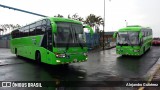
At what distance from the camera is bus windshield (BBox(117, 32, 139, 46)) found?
2134 cm

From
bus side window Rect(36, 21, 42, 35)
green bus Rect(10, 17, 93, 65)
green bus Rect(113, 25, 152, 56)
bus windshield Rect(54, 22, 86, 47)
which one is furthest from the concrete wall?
bus windshield Rect(54, 22, 86, 47)

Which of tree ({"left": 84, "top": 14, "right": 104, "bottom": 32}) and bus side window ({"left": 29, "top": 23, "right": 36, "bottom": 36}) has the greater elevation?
tree ({"left": 84, "top": 14, "right": 104, "bottom": 32})

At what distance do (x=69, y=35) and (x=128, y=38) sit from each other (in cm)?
1034

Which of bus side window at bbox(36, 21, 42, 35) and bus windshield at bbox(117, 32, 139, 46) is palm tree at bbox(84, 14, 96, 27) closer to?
bus windshield at bbox(117, 32, 139, 46)

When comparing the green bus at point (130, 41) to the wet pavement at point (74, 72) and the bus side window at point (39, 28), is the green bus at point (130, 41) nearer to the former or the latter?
the wet pavement at point (74, 72)

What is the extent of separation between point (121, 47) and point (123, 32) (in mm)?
Answer: 1684

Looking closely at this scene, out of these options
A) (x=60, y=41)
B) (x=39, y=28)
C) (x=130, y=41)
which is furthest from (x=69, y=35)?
(x=130, y=41)

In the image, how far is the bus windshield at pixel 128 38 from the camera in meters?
21.3

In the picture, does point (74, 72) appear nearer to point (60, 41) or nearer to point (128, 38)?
point (60, 41)

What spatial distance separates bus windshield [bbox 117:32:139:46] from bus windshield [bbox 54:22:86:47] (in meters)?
8.99

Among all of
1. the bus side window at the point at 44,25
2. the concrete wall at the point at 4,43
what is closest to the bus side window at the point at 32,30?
the bus side window at the point at 44,25

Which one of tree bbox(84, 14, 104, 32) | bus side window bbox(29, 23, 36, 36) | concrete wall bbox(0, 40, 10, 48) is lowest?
concrete wall bbox(0, 40, 10, 48)

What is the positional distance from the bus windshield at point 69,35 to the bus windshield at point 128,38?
29.5ft

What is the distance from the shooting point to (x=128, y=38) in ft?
70.9
